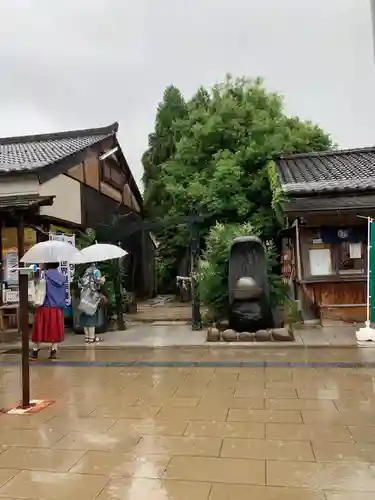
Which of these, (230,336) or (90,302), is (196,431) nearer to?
(230,336)

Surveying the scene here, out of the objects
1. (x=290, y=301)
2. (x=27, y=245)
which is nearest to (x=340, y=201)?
(x=290, y=301)

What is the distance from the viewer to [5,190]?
507 inches

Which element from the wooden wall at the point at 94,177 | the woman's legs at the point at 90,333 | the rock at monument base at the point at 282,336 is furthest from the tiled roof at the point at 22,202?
the rock at monument base at the point at 282,336

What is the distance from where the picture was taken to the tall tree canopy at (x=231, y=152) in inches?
622

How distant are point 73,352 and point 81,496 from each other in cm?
632

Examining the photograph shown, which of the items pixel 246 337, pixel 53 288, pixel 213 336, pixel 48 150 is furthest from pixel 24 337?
pixel 48 150

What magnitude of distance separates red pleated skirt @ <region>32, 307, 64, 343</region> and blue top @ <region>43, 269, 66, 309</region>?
12 cm

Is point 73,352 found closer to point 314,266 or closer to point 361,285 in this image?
point 314,266

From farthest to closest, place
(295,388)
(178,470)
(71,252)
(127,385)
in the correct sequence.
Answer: (71,252) → (127,385) → (295,388) → (178,470)

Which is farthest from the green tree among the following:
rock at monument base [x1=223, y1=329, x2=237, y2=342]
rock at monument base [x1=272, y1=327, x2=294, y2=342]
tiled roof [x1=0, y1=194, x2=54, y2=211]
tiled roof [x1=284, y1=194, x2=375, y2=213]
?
rock at monument base [x1=272, y1=327, x2=294, y2=342]

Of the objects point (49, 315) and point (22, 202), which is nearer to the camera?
point (49, 315)

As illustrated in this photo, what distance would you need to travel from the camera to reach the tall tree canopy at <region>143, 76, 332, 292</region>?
1579cm

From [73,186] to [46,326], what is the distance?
678 centimetres

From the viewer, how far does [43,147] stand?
18.3 meters
